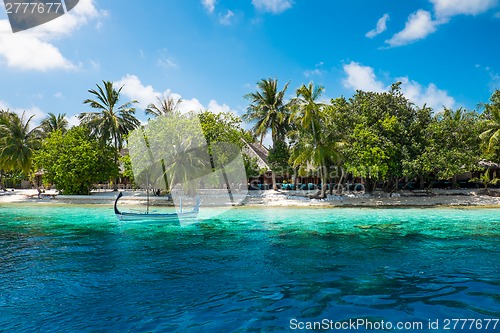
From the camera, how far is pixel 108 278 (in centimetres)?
864

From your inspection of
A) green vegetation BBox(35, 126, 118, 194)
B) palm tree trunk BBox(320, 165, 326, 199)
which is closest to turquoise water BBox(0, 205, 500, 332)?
palm tree trunk BBox(320, 165, 326, 199)

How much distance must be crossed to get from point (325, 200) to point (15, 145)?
31.1 meters

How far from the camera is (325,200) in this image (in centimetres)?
2898

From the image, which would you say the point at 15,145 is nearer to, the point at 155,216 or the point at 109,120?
the point at 109,120

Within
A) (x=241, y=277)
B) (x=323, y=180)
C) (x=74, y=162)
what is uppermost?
(x=74, y=162)

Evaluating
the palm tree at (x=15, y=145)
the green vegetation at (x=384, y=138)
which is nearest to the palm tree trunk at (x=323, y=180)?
the green vegetation at (x=384, y=138)

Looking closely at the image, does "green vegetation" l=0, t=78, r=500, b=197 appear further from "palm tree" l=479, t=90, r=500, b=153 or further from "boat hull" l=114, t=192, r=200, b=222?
"boat hull" l=114, t=192, r=200, b=222

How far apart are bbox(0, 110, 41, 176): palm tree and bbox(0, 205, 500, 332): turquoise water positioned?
2332cm

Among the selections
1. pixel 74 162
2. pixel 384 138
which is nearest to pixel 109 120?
pixel 74 162

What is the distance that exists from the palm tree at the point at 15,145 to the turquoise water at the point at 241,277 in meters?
23.3

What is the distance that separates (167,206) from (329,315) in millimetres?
23142

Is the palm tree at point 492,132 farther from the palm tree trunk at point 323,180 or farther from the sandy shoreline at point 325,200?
the palm tree trunk at point 323,180

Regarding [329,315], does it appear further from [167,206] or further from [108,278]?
[167,206]

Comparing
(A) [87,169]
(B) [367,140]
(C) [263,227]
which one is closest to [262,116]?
(B) [367,140]
